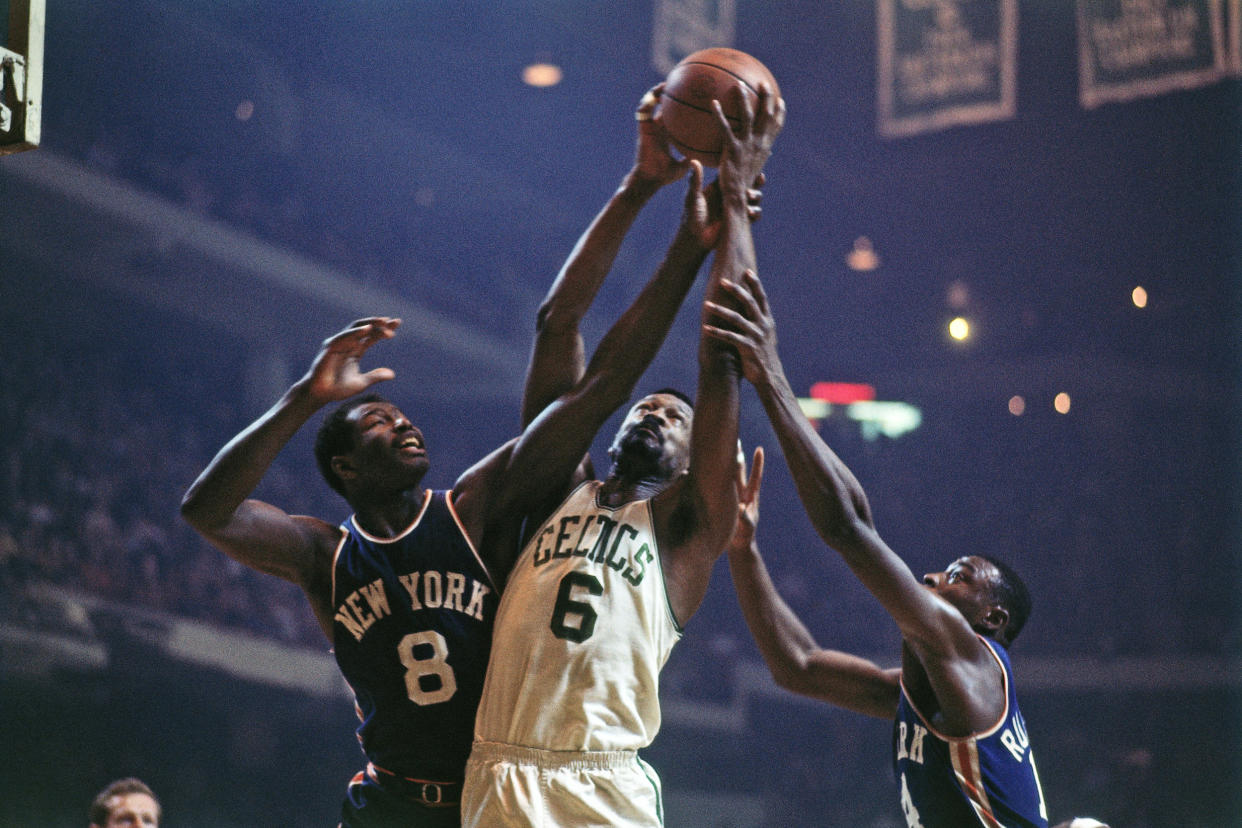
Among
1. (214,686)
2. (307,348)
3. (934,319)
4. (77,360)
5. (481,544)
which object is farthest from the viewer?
(934,319)

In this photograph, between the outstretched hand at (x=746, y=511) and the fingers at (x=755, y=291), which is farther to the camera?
the outstretched hand at (x=746, y=511)

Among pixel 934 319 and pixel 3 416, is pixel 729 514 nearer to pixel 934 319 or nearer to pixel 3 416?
pixel 3 416

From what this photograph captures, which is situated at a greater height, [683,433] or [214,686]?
[683,433]

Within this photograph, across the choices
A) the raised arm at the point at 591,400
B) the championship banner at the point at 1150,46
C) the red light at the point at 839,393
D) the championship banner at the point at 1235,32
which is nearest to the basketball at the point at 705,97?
the raised arm at the point at 591,400

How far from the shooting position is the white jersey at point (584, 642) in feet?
9.35

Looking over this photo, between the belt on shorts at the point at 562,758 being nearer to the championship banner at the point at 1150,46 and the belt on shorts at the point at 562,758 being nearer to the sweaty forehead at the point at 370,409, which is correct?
the sweaty forehead at the point at 370,409

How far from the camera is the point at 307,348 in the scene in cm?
1214

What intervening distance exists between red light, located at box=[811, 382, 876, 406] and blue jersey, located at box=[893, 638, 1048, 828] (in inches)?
378

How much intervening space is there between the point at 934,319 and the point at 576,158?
5040mm

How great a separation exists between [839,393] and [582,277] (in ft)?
32.0

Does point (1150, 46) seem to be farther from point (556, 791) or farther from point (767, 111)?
point (556, 791)

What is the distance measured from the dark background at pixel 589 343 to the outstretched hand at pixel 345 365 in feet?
21.7

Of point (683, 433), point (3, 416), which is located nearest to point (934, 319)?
point (3, 416)

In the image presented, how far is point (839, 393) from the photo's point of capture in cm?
1285
